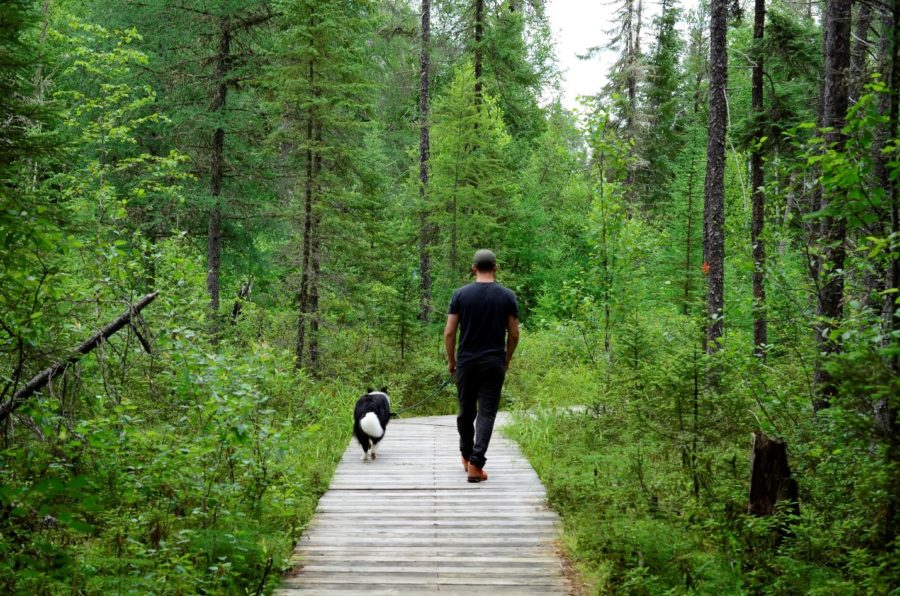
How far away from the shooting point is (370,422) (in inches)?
339

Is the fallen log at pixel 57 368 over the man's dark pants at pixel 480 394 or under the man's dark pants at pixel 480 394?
over

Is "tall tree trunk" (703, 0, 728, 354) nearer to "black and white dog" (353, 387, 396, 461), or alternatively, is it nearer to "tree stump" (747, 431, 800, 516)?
"black and white dog" (353, 387, 396, 461)

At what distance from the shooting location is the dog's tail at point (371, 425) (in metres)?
8.60

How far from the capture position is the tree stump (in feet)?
17.1

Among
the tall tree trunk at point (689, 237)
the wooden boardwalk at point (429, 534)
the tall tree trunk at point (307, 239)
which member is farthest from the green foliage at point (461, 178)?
the wooden boardwalk at point (429, 534)

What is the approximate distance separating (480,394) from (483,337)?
64 centimetres

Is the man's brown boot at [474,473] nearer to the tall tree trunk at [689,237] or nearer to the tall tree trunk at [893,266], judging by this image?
the tall tree trunk at [893,266]

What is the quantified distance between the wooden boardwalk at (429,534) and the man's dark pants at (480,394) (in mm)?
584

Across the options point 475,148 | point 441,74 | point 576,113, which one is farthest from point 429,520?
point 441,74

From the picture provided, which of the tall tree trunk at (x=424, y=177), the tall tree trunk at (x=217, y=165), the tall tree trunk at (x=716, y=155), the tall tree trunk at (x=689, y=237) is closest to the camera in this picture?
the tall tree trunk at (x=716, y=155)

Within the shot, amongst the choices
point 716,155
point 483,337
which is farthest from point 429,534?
point 716,155

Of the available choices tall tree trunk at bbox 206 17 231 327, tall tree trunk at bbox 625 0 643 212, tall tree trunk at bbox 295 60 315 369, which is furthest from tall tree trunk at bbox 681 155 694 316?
tall tree trunk at bbox 206 17 231 327

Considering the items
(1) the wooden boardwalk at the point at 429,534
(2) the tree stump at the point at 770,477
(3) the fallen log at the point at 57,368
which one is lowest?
(1) the wooden boardwalk at the point at 429,534

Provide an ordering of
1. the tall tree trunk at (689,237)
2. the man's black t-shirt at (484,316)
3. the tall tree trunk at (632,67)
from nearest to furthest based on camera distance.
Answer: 1. the man's black t-shirt at (484,316)
2. the tall tree trunk at (689,237)
3. the tall tree trunk at (632,67)
